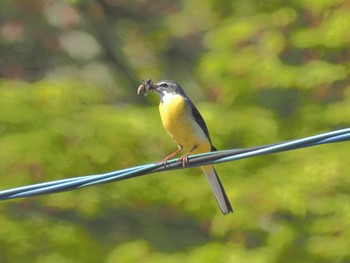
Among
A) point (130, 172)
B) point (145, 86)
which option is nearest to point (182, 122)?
point (145, 86)

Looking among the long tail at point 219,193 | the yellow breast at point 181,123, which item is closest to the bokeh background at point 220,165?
the long tail at point 219,193

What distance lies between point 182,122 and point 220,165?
2.14 meters

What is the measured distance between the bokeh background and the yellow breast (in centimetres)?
160

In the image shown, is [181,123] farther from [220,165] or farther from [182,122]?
[220,165]

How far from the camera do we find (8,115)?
8.58 m

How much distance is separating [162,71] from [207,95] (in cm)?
78

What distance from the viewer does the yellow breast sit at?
21.2ft

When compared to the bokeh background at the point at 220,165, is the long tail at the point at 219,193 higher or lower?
lower

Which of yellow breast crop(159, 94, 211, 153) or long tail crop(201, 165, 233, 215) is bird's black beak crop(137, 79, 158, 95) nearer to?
yellow breast crop(159, 94, 211, 153)

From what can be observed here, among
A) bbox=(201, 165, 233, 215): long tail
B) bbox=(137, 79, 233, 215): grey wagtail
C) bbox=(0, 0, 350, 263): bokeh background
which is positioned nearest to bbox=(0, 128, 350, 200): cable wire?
bbox=(201, 165, 233, 215): long tail

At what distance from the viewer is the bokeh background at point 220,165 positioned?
26.8 feet

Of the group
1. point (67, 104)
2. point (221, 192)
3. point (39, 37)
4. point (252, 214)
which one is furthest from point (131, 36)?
point (221, 192)

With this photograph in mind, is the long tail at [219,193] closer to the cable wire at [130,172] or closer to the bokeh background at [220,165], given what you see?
the bokeh background at [220,165]

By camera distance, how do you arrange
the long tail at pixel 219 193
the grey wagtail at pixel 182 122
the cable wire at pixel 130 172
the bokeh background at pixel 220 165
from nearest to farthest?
the cable wire at pixel 130 172 → the long tail at pixel 219 193 → the grey wagtail at pixel 182 122 → the bokeh background at pixel 220 165
